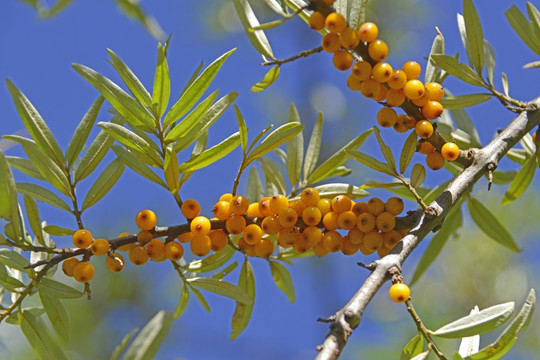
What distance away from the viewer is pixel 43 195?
0.83 metres

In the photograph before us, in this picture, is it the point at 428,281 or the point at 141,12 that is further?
the point at 428,281

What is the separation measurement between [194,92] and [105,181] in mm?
189

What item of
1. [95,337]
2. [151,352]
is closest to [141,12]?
[151,352]

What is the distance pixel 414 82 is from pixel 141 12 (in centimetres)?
38

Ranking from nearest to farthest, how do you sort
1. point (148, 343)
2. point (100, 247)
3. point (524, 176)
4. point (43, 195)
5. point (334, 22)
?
1. point (148, 343)
2. point (334, 22)
3. point (100, 247)
4. point (43, 195)
5. point (524, 176)

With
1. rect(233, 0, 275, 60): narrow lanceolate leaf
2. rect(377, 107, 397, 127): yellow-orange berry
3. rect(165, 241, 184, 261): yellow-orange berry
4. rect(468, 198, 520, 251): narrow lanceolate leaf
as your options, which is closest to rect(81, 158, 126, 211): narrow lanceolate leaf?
rect(165, 241, 184, 261): yellow-orange berry

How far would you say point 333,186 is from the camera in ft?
2.81

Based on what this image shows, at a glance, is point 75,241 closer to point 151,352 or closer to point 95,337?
point 151,352

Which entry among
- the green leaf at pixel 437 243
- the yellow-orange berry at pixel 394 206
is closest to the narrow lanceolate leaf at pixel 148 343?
the yellow-orange berry at pixel 394 206

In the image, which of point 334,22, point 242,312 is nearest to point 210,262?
point 242,312

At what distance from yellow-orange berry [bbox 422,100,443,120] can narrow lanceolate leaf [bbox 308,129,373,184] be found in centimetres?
11

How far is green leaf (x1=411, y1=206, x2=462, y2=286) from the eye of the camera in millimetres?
987

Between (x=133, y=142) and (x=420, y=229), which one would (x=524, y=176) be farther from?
(x=133, y=142)

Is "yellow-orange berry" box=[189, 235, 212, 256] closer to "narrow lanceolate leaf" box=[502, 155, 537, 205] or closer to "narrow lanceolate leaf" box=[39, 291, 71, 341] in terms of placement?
"narrow lanceolate leaf" box=[39, 291, 71, 341]
